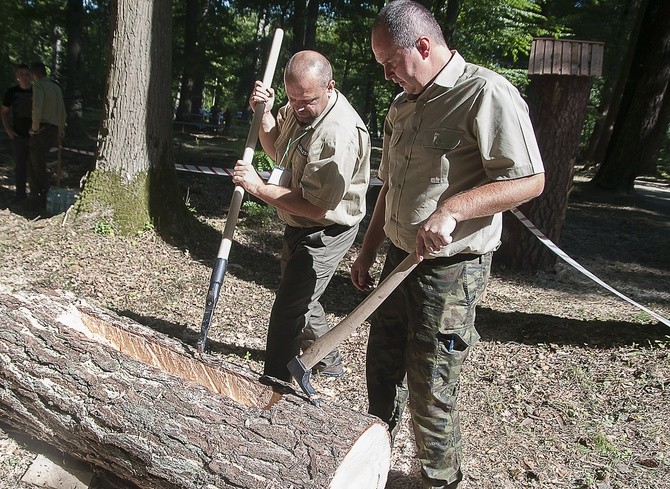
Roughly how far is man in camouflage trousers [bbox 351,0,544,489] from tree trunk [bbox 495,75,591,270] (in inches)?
152

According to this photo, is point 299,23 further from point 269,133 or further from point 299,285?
point 299,285

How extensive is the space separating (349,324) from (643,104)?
10852 millimetres

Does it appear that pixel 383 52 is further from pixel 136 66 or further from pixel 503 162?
pixel 136 66

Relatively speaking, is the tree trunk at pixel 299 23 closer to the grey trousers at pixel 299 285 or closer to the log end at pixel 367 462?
the grey trousers at pixel 299 285

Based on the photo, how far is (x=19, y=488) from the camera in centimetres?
263

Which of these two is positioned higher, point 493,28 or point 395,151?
point 493,28

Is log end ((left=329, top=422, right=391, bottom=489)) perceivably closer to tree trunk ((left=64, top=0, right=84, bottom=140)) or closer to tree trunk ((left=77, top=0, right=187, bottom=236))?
tree trunk ((left=77, top=0, right=187, bottom=236))

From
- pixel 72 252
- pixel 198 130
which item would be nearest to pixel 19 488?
pixel 72 252

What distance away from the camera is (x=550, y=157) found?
595cm

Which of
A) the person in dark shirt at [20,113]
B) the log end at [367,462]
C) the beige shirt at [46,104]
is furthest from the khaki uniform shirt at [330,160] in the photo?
the person in dark shirt at [20,113]

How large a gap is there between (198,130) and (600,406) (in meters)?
17.4

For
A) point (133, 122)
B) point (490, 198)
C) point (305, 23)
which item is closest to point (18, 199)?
point (133, 122)

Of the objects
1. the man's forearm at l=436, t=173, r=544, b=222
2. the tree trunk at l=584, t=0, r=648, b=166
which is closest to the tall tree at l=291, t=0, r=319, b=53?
the tree trunk at l=584, t=0, r=648, b=166

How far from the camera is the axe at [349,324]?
Result: 223cm
